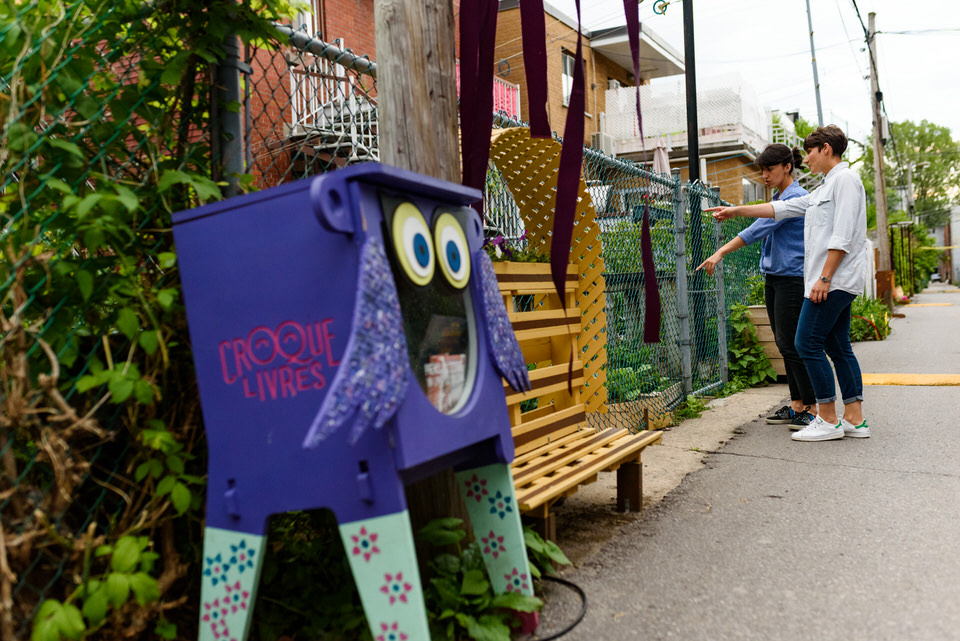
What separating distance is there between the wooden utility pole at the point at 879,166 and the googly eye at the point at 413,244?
23.3 meters

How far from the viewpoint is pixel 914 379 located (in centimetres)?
771

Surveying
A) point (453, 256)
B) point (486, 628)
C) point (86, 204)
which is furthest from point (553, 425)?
point (86, 204)

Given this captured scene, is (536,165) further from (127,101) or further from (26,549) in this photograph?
(26,549)

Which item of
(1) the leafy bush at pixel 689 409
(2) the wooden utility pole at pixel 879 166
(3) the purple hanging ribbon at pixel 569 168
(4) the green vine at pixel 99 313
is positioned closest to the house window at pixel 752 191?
(2) the wooden utility pole at pixel 879 166

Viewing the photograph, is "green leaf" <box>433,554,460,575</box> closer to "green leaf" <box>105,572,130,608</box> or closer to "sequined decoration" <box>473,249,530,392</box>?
"sequined decoration" <box>473,249,530,392</box>

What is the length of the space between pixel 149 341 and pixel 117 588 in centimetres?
64

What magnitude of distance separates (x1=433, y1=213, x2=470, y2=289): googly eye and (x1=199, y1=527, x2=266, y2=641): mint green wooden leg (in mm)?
882

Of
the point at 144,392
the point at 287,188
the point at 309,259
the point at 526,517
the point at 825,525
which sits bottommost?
the point at 825,525

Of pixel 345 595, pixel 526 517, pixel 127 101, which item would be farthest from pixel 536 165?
pixel 345 595

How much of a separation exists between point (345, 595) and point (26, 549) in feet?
2.87

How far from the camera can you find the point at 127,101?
7.14 feet

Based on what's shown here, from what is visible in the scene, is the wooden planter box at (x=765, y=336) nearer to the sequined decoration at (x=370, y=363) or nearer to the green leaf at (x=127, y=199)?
the sequined decoration at (x=370, y=363)

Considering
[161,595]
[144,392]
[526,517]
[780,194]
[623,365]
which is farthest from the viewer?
[623,365]

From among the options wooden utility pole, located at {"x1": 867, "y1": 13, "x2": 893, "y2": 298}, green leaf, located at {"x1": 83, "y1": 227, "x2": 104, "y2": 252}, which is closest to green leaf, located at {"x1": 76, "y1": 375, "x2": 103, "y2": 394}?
green leaf, located at {"x1": 83, "y1": 227, "x2": 104, "y2": 252}
